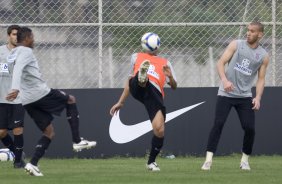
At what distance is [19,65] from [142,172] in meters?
2.31

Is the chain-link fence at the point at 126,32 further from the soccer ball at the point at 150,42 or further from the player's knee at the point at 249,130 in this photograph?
the soccer ball at the point at 150,42

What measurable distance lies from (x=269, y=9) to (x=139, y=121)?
3.23 metres

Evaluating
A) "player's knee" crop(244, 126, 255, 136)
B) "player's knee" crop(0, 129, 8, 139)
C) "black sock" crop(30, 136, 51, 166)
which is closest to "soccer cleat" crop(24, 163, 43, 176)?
"black sock" crop(30, 136, 51, 166)

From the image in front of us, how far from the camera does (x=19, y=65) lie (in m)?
11.8

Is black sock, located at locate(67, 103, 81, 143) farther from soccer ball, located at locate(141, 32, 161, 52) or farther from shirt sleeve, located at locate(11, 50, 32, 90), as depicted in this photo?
soccer ball, located at locate(141, 32, 161, 52)

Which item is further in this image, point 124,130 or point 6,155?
point 124,130

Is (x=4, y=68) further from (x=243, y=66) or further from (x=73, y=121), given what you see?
(x=243, y=66)

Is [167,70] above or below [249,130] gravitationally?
above

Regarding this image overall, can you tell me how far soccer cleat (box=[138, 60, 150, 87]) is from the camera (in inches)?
472

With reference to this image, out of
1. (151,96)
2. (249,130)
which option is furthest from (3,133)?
(249,130)

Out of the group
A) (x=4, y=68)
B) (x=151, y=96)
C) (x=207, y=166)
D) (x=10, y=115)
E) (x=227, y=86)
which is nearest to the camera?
(x=227, y=86)

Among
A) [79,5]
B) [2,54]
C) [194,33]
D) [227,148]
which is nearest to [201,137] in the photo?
[227,148]

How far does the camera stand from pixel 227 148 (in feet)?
54.2

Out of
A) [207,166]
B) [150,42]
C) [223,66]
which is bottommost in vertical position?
[207,166]
